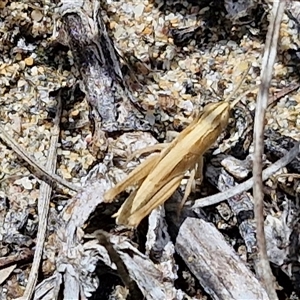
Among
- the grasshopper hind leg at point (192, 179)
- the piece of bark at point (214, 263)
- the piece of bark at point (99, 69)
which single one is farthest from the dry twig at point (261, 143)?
the piece of bark at point (99, 69)

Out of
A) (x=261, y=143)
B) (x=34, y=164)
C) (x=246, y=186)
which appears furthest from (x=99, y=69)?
(x=261, y=143)

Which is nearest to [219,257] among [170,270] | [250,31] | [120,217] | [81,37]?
[170,270]

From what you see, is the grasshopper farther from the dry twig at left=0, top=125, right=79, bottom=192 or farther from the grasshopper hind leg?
the dry twig at left=0, top=125, right=79, bottom=192

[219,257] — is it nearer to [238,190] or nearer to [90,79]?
[238,190]

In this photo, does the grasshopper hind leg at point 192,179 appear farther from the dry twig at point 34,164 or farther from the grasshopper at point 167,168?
the dry twig at point 34,164

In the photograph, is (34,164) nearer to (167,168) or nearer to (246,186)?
(167,168)

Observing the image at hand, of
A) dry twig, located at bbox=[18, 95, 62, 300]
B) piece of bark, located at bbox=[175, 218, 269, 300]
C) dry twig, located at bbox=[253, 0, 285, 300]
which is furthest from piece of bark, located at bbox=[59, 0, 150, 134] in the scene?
dry twig, located at bbox=[253, 0, 285, 300]
